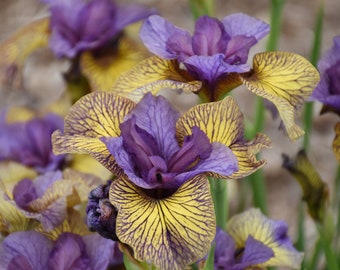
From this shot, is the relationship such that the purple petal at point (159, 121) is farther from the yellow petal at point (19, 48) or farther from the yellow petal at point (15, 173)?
the yellow petal at point (19, 48)

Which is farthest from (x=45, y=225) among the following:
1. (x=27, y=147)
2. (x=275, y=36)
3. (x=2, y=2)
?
(x=2, y=2)

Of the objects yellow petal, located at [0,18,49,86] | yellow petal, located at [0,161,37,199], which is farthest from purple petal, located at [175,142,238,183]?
yellow petal, located at [0,18,49,86]

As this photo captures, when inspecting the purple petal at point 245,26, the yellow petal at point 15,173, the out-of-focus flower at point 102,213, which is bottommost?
the yellow petal at point 15,173

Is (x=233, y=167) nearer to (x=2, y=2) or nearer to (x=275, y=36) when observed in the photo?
(x=275, y=36)

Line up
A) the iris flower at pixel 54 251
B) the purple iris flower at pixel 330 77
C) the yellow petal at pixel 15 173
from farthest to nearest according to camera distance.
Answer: the yellow petal at pixel 15 173, the purple iris flower at pixel 330 77, the iris flower at pixel 54 251

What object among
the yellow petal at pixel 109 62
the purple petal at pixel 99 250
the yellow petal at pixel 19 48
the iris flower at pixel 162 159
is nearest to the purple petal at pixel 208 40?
the iris flower at pixel 162 159

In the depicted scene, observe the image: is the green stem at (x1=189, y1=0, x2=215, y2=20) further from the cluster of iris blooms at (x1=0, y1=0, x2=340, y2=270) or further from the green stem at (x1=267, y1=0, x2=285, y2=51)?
the cluster of iris blooms at (x1=0, y1=0, x2=340, y2=270)

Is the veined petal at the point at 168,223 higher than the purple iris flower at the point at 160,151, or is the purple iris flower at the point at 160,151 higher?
the purple iris flower at the point at 160,151

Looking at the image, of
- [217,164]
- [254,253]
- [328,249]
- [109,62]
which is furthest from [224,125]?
[109,62]
